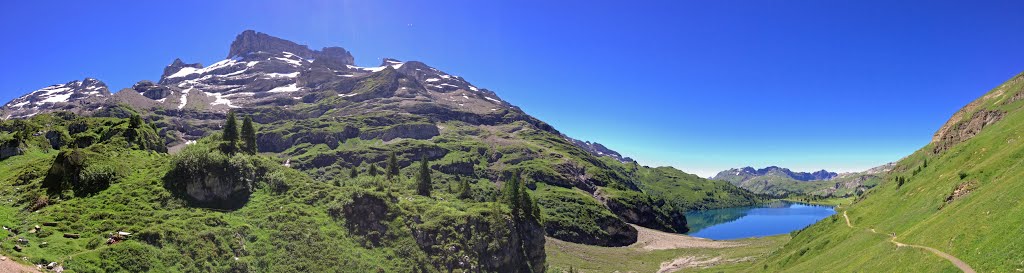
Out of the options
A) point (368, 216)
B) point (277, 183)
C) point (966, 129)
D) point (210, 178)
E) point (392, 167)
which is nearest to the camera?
point (210, 178)

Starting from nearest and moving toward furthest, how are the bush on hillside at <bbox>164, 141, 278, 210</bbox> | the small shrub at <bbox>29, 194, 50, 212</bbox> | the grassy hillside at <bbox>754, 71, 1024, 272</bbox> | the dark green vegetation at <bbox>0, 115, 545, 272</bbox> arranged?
the grassy hillside at <bbox>754, 71, 1024, 272</bbox>
the dark green vegetation at <bbox>0, 115, 545, 272</bbox>
the small shrub at <bbox>29, 194, 50, 212</bbox>
the bush on hillside at <bbox>164, 141, 278, 210</bbox>

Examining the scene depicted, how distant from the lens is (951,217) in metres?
45.3

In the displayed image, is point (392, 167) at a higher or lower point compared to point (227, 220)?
higher

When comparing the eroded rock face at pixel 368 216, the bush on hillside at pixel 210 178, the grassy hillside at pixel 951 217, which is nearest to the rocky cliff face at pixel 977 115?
the grassy hillside at pixel 951 217

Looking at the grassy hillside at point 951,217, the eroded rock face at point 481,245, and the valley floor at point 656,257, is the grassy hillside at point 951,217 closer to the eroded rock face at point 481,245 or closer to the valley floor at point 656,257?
the eroded rock face at point 481,245

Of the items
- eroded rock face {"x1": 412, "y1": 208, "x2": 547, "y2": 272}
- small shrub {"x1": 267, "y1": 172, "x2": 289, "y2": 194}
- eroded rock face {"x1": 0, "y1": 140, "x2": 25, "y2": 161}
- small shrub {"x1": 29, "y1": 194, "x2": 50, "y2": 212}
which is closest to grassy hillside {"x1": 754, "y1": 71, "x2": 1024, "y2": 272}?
eroded rock face {"x1": 412, "y1": 208, "x2": 547, "y2": 272}

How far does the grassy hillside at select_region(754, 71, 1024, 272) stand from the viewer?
3469 cm

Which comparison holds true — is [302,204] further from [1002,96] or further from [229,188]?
[1002,96]

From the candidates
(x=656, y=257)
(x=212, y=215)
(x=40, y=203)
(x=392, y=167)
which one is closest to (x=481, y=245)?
(x=212, y=215)

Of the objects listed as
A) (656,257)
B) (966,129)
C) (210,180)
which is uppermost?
(966,129)

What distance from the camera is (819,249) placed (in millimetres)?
74250

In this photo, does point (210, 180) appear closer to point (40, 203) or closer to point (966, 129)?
point (40, 203)

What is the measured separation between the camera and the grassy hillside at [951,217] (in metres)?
34.7

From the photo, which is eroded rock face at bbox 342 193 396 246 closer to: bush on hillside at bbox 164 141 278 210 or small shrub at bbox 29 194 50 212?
bush on hillside at bbox 164 141 278 210
